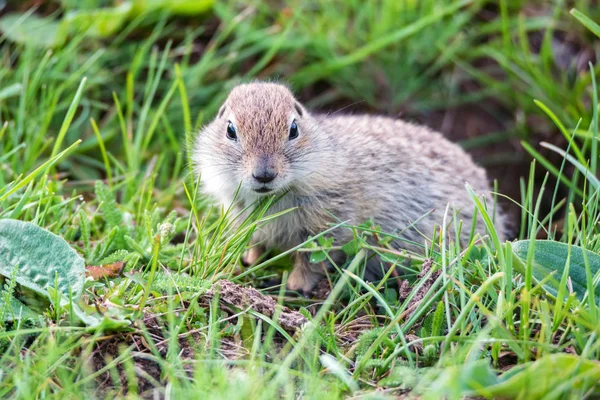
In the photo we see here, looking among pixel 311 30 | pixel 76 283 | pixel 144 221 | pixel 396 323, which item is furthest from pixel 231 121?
pixel 311 30

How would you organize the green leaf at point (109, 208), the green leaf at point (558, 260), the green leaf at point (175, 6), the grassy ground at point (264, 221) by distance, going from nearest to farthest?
the grassy ground at point (264, 221) → the green leaf at point (558, 260) → the green leaf at point (109, 208) → the green leaf at point (175, 6)

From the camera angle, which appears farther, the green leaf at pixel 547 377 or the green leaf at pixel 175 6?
the green leaf at pixel 175 6

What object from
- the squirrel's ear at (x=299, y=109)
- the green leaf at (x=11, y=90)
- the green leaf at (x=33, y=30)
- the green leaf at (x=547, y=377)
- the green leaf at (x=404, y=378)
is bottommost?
the green leaf at (x=404, y=378)

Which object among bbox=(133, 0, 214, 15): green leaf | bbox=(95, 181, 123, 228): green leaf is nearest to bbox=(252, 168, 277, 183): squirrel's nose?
bbox=(95, 181, 123, 228): green leaf

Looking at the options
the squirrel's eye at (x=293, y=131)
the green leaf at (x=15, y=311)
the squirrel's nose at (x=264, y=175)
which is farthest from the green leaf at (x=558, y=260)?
the green leaf at (x=15, y=311)

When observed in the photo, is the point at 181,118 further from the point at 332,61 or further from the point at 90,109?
the point at 332,61

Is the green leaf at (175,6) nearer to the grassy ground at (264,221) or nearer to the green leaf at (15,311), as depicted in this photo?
the grassy ground at (264,221)

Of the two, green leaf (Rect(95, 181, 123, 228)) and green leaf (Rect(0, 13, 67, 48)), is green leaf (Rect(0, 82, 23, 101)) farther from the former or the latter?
green leaf (Rect(95, 181, 123, 228))
